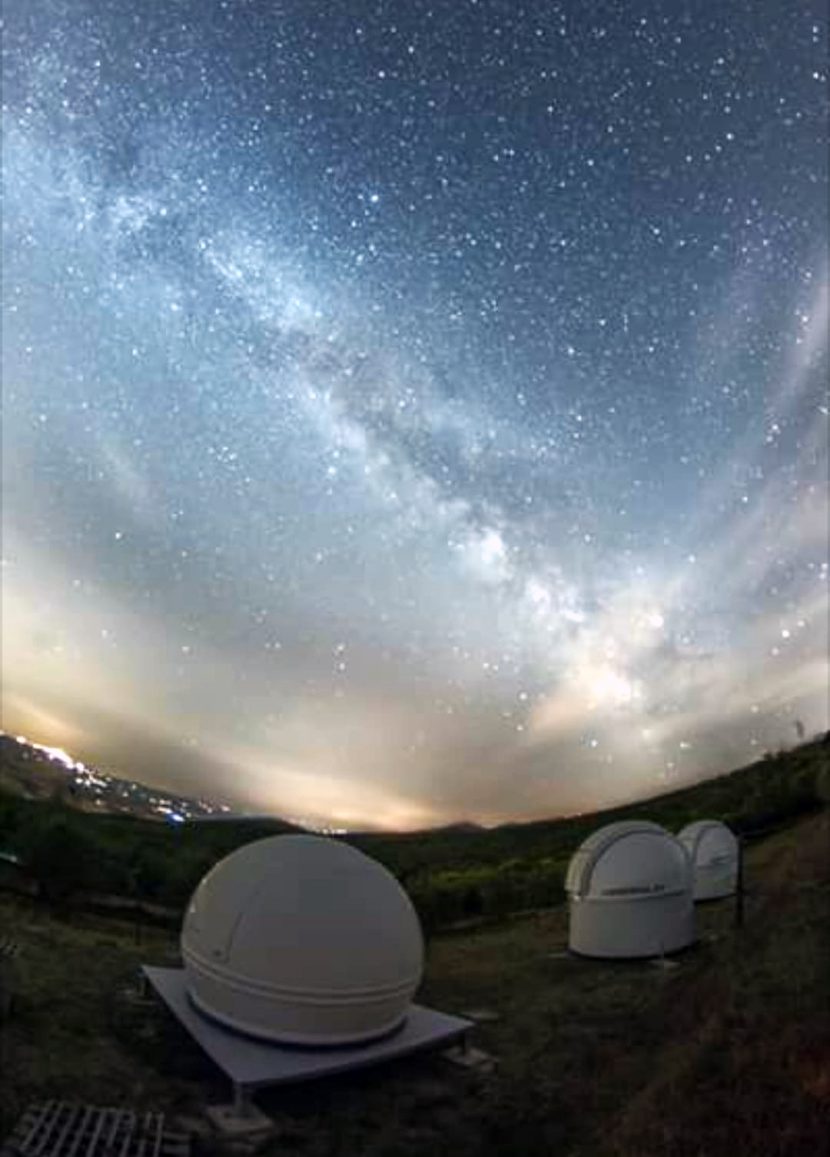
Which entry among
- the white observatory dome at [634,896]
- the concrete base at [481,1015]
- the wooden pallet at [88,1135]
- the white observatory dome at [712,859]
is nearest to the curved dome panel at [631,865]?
the white observatory dome at [634,896]

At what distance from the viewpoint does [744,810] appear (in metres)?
52.5

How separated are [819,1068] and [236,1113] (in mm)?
7203

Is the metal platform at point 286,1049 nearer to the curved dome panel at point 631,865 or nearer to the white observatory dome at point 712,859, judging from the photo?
the curved dome panel at point 631,865

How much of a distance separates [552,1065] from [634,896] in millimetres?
8742

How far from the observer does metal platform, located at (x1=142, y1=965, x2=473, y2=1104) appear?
12.2 m

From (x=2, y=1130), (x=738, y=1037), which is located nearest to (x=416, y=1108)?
(x=738, y=1037)

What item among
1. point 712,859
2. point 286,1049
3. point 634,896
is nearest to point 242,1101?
point 286,1049

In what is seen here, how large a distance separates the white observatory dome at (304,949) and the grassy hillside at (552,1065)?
938 millimetres

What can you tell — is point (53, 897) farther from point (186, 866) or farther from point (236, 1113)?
point (236, 1113)

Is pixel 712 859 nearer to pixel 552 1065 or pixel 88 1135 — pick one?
pixel 552 1065

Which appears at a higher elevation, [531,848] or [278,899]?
[531,848]

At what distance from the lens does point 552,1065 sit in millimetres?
14781

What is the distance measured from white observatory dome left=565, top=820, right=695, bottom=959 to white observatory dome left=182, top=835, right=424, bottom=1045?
10.1m

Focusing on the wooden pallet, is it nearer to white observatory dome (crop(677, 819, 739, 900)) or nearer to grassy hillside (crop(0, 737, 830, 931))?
grassy hillside (crop(0, 737, 830, 931))
